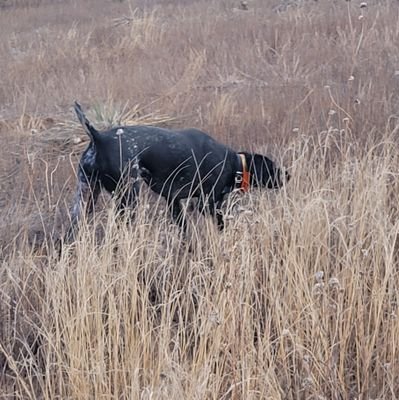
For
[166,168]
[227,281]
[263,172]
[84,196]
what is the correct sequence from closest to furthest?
1. [227,281]
2. [84,196]
3. [166,168]
4. [263,172]

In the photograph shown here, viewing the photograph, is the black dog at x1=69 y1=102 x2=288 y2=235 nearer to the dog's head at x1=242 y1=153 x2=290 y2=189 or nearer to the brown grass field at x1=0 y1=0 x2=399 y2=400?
the dog's head at x1=242 y1=153 x2=290 y2=189

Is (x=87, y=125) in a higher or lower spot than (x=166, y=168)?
higher

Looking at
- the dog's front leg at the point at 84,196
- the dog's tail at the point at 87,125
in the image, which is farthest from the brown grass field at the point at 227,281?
the dog's tail at the point at 87,125

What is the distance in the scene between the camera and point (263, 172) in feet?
16.6

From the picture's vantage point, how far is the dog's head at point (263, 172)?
499cm

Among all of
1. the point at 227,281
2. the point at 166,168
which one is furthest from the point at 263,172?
the point at 227,281

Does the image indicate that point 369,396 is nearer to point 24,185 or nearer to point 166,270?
point 166,270

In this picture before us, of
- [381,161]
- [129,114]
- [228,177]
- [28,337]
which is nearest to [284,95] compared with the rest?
[129,114]

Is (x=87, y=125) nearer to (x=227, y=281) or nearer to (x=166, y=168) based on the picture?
(x=166, y=168)

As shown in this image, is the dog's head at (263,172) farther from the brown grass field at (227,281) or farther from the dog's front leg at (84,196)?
the dog's front leg at (84,196)

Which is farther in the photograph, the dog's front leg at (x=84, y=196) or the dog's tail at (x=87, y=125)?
the dog's front leg at (x=84, y=196)

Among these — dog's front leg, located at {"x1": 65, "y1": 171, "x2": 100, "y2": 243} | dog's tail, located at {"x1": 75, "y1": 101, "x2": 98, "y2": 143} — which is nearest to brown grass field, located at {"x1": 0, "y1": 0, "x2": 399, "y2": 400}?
dog's front leg, located at {"x1": 65, "y1": 171, "x2": 100, "y2": 243}

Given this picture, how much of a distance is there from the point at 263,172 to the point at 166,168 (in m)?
0.65

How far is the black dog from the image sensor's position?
4.64 meters
